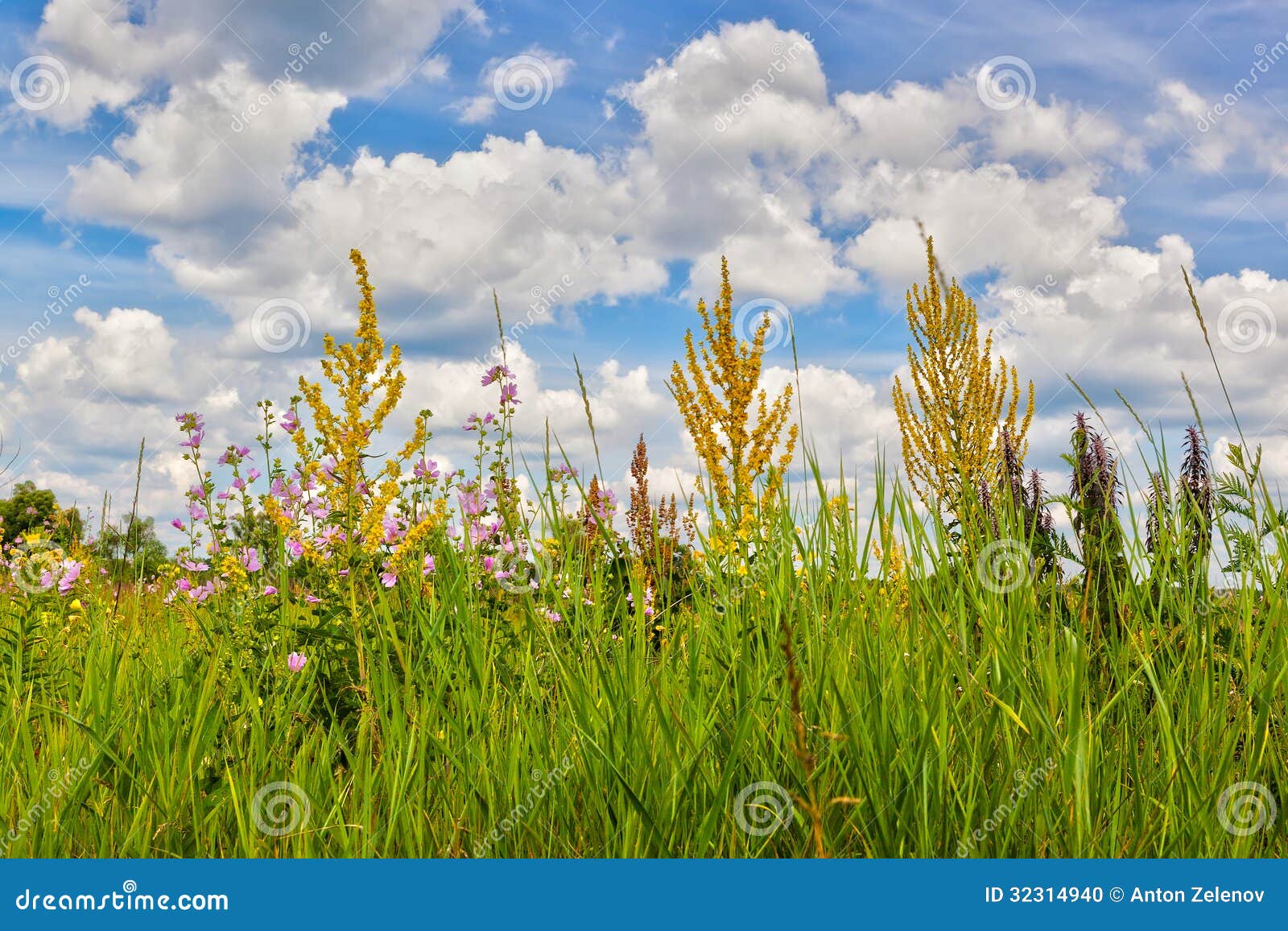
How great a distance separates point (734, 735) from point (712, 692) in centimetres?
39

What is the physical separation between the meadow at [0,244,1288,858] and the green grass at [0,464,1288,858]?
0.05 ft

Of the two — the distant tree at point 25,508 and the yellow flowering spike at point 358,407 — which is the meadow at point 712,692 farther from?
the distant tree at point 25,508

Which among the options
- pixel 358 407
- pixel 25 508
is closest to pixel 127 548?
pixel 358 407

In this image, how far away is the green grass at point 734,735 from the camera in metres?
2.21

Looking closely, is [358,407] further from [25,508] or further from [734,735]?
[25,508]

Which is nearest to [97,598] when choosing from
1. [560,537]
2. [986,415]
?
[560,537]

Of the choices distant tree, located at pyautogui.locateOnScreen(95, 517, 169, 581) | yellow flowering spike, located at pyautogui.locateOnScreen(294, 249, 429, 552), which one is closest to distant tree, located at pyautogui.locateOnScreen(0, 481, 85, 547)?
distant tree, located at pyautogui.locateOnScreen(95, 517, 169, 581)

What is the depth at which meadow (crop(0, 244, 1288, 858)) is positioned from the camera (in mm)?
2242

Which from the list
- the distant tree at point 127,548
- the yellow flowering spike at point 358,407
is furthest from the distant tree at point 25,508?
the yellow flowering spike at point 358,407

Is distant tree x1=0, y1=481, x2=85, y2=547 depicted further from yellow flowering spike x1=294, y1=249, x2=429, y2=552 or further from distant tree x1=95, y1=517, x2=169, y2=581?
yellow flowering spike x1=294, y1=249, x2=429, y2=552

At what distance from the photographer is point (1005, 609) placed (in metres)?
2.89

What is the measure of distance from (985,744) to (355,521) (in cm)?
267

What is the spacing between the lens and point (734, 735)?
2.39 metres

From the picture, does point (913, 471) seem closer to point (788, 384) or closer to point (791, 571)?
point (788, 384)
